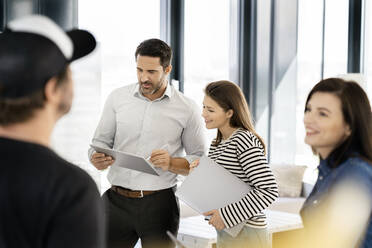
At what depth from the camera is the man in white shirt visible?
2824mm

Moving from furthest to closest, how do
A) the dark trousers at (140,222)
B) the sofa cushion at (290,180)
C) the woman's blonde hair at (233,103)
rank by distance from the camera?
the sofa cushion at (290,180), the dark trousers at (140,222), the woman's blonde hair at (233,103)

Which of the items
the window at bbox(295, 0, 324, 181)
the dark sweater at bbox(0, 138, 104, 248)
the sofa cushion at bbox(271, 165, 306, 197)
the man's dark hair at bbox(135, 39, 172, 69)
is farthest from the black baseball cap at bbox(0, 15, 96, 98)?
the window at bbox(295, 0, 324, 181)

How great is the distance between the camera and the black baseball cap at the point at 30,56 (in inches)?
39.2

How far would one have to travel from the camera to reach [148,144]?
9.65ft

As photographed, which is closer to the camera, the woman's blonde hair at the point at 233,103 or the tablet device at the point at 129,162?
the tablet device at the point at 129,162

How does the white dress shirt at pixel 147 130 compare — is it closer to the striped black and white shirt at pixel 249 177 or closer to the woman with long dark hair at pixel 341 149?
the striped black and white shirt at pixel 249 177

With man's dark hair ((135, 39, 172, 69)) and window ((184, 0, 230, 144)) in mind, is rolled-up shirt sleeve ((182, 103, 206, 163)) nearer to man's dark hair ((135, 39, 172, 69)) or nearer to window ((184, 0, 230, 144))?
man's dark hair ((135, 39, 172, 69))

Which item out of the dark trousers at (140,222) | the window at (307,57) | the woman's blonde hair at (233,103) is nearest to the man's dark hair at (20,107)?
the woman's blonde hair at (233,103)

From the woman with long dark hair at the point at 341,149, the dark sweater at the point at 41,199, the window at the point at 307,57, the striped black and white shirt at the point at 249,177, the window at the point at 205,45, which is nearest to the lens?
the dark sweater at the point at 41,199

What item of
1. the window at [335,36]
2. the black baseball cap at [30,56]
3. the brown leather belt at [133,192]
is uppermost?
the window at [335,36]

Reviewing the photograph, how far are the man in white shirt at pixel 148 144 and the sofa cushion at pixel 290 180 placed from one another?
3016 millimetres

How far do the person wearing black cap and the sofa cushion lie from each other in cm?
497

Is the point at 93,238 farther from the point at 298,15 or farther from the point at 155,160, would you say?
the point at 298,15

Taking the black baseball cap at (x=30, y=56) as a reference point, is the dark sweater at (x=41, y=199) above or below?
below
